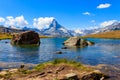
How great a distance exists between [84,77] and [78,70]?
293cm

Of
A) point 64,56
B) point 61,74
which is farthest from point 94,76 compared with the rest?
point 64,56

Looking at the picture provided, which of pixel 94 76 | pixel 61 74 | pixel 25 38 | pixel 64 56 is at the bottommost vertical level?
pixel 64 56

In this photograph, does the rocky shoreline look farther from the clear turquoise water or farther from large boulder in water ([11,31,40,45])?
large boulder in water ([11,31,40,45])

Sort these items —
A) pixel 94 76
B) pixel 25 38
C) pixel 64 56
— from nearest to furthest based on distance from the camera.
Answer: pixel 94 76 < pixel 64 56 < pixel 25 38

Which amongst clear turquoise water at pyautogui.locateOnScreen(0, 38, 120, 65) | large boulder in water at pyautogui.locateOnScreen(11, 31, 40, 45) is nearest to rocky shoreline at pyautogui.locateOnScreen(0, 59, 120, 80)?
clear turquoise water at pyautogui.locateOnScreen(0, 38, 120, 65)

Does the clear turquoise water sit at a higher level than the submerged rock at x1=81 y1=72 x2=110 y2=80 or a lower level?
lower

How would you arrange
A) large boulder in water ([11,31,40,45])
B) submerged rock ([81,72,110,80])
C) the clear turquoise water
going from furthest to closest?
large boulder in water ([11,31,40,45]) < the clear turquoise water < submerged rock ([81,72,110,80])

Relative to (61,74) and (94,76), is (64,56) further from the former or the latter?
(61,74)

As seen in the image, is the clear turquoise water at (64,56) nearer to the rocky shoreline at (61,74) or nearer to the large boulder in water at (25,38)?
the rocky shoreline at (61,74)

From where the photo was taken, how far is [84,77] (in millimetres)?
30484

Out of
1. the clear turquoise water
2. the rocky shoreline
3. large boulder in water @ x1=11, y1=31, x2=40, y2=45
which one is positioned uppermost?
large boulder in water @ x1=11, y1=31, x2=40, y2=45

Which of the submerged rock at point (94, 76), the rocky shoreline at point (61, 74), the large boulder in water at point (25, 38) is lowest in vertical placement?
the submerged rock at point (94, 76)

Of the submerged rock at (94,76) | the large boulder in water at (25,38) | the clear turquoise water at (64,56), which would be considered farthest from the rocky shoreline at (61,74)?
the large boulder in water at (25,38)

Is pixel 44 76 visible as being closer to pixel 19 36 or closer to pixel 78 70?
pixel 78 70
